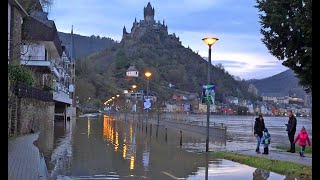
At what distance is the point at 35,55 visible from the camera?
179 feet

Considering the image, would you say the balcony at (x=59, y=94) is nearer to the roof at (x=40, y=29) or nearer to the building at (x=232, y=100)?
the roof at (x=40, y=29)

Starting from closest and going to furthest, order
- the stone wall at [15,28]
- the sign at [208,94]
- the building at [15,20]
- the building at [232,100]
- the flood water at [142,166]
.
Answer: the flood water at [142,166] < the sign at [208,94] < the building at [15,20] < the stone wall at [15,28] < the building at [232,100]

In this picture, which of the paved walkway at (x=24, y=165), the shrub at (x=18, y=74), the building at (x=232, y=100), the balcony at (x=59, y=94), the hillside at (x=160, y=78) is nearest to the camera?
the paved walkway at (x=24, y=165)

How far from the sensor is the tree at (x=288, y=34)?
1894 cm

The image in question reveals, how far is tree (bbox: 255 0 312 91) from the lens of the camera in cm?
1894

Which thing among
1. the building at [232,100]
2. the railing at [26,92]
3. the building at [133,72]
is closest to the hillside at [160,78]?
the building at [232,100]

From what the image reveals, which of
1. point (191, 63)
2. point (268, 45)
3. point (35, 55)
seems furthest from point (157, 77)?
point (268, 45)

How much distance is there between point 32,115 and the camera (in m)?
34.1

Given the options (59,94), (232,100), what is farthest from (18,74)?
(232,100)

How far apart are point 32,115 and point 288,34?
68.4 feet

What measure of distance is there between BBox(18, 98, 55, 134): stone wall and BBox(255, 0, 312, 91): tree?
605 inches

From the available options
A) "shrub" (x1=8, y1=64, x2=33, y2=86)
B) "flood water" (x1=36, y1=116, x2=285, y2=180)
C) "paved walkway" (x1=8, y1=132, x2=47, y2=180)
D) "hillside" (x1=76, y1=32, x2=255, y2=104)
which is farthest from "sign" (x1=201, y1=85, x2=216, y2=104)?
"hillside" (x1=76, y1=32, x2=255, y2=104)

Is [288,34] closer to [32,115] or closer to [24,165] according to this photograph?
[24,165]

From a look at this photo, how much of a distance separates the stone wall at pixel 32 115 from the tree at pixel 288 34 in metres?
15.4
